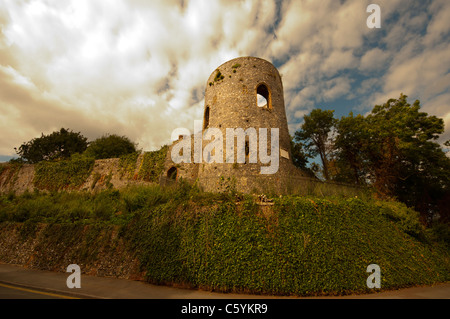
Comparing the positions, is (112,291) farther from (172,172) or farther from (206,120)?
(172,172)

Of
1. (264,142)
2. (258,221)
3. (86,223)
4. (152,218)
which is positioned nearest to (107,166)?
(86,223)

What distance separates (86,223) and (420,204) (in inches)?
852

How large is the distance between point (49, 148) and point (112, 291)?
127ft

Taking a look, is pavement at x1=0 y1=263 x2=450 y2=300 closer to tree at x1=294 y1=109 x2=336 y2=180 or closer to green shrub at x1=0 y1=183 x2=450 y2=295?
green shrub at x1=0 y1=183 x2=450 y2=295

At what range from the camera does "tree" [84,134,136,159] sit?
29391 mm

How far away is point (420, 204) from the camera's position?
13992mm

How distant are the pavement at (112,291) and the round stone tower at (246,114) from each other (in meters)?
5.25

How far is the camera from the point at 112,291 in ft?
16.8

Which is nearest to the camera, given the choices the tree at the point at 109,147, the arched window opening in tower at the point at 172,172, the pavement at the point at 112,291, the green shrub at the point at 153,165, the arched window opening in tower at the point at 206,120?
the pavement at the point at 112,291

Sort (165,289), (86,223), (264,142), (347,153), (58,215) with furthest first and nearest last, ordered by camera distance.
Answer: (347,153) → (264,142) → (58,215) → (86,223) → (165,289)

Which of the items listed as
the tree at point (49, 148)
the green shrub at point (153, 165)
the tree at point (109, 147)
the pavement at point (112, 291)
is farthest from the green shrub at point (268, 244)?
the tree at point (49, 148)

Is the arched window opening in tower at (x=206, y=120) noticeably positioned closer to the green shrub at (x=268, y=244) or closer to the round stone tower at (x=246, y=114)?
the round stone tower at (x=246, y=114)

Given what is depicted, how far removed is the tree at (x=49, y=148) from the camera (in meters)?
31.7
